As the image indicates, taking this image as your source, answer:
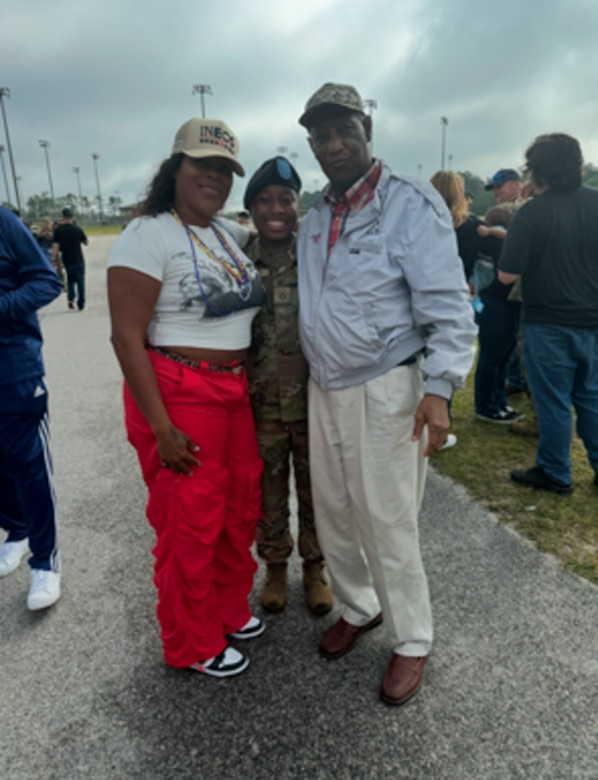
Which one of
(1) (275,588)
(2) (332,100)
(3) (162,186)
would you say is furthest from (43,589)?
(2) (332,100)

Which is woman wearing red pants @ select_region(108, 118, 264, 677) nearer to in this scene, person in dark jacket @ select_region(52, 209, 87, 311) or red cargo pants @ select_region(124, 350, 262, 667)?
red cargo pants @ select_region(124, 350, 262, 667)

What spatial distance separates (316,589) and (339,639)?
35 centimetres

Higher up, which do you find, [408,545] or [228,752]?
[408,545]

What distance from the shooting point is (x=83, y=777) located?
5.90 feet

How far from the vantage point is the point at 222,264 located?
206cm

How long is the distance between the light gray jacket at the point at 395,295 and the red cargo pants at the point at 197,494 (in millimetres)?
458

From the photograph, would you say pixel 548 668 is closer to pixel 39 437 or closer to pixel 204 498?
pixel 204 498

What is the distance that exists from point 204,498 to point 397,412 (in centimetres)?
81

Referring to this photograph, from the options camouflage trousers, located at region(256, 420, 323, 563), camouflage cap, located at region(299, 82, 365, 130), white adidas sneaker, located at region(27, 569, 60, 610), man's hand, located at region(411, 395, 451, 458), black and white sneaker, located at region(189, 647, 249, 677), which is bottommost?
black and white sneaker, located at region(189, 647, 249, 677)

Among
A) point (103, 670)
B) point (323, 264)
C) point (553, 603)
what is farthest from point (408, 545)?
point (103, 670)

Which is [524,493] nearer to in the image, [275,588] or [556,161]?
[275,588]

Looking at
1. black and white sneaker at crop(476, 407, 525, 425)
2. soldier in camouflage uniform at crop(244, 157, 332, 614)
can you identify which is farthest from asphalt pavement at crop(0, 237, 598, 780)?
black and white sneaker at crop(476, 407, 525, 425)

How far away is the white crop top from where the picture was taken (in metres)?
1.88

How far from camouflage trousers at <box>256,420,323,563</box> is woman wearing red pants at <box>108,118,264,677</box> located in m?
0.26
